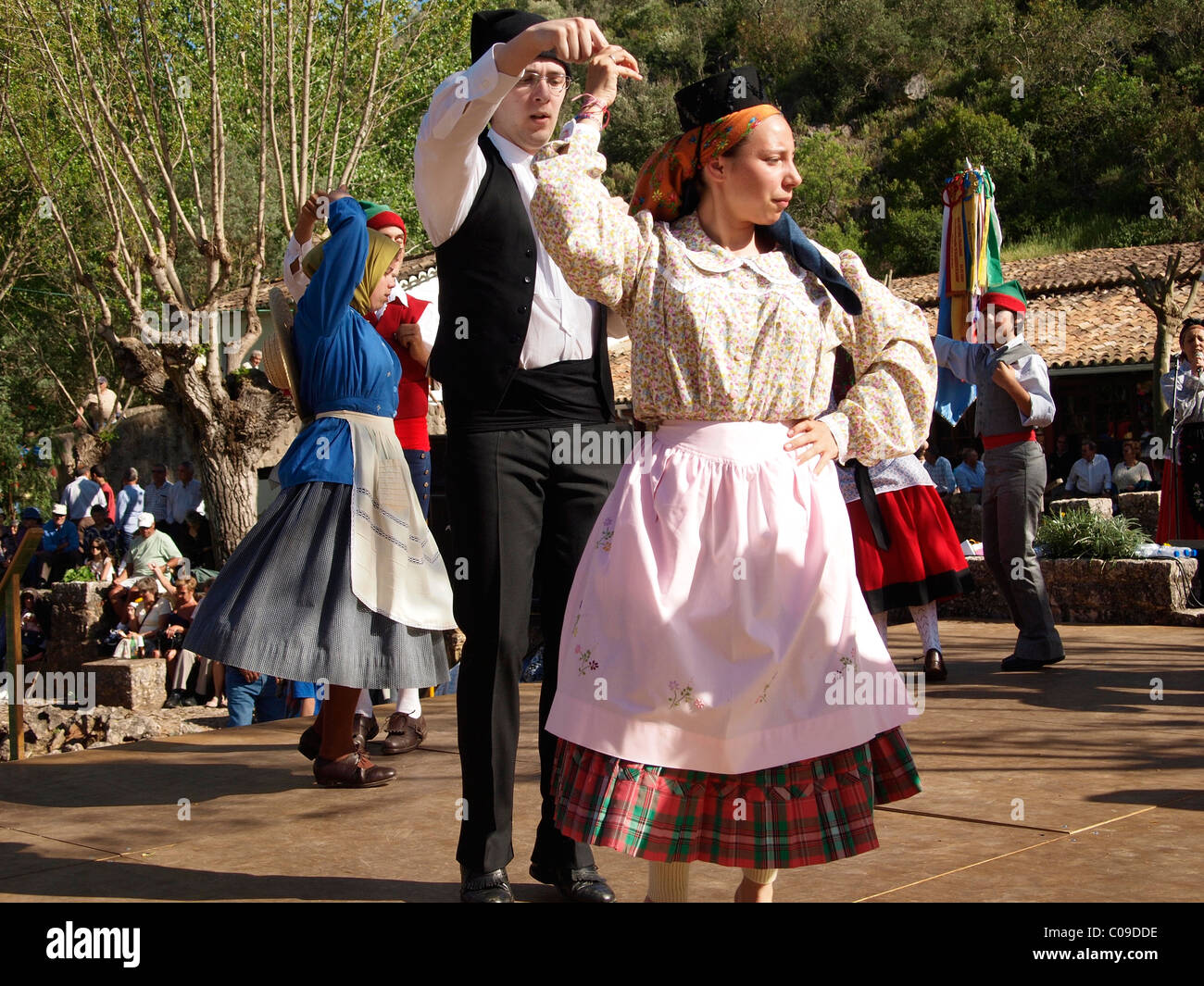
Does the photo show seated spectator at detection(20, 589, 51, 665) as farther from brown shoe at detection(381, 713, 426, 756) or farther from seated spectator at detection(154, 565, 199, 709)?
brown shoe at detection(381, 713, 426, 756)

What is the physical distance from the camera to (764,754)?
97.4 inches

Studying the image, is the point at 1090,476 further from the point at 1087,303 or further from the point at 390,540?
the point at 390,540

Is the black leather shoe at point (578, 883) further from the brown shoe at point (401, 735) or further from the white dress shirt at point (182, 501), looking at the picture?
the white dress shirt at point (182, 501)

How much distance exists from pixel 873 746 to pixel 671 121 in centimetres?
5144

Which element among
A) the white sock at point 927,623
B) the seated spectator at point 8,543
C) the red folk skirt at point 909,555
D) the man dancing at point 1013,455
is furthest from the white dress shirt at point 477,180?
the seated spectator at point 8,543

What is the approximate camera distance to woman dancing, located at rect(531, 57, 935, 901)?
8.19 ft

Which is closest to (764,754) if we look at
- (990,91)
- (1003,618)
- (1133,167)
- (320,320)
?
(320,320)

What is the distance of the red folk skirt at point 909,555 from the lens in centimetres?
641

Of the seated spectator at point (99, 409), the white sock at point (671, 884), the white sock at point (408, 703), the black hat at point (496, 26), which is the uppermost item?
the seated spectator at point (99, 409)

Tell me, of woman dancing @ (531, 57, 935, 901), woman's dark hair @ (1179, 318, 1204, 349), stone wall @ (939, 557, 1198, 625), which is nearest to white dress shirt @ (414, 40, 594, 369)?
woman dancing @ (531, 57, 935, 901)

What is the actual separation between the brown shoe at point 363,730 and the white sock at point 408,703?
12 centimetres

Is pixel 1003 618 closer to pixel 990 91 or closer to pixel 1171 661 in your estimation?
pixel 1171 661

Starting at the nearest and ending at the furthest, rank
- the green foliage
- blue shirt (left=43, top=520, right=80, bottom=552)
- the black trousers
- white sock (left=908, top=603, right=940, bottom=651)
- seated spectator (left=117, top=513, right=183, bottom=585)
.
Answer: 1. the black trousers
2. white sock (left=908, top=603, right=940, bottom=651)
3. the green foliage
4. seated spectator (left=117, top=513, right=183, bottom=585)
5. blue shirt (left=43, top=520, right=80, bottom=552)

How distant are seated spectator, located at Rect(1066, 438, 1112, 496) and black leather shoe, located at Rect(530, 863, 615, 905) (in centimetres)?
1444
